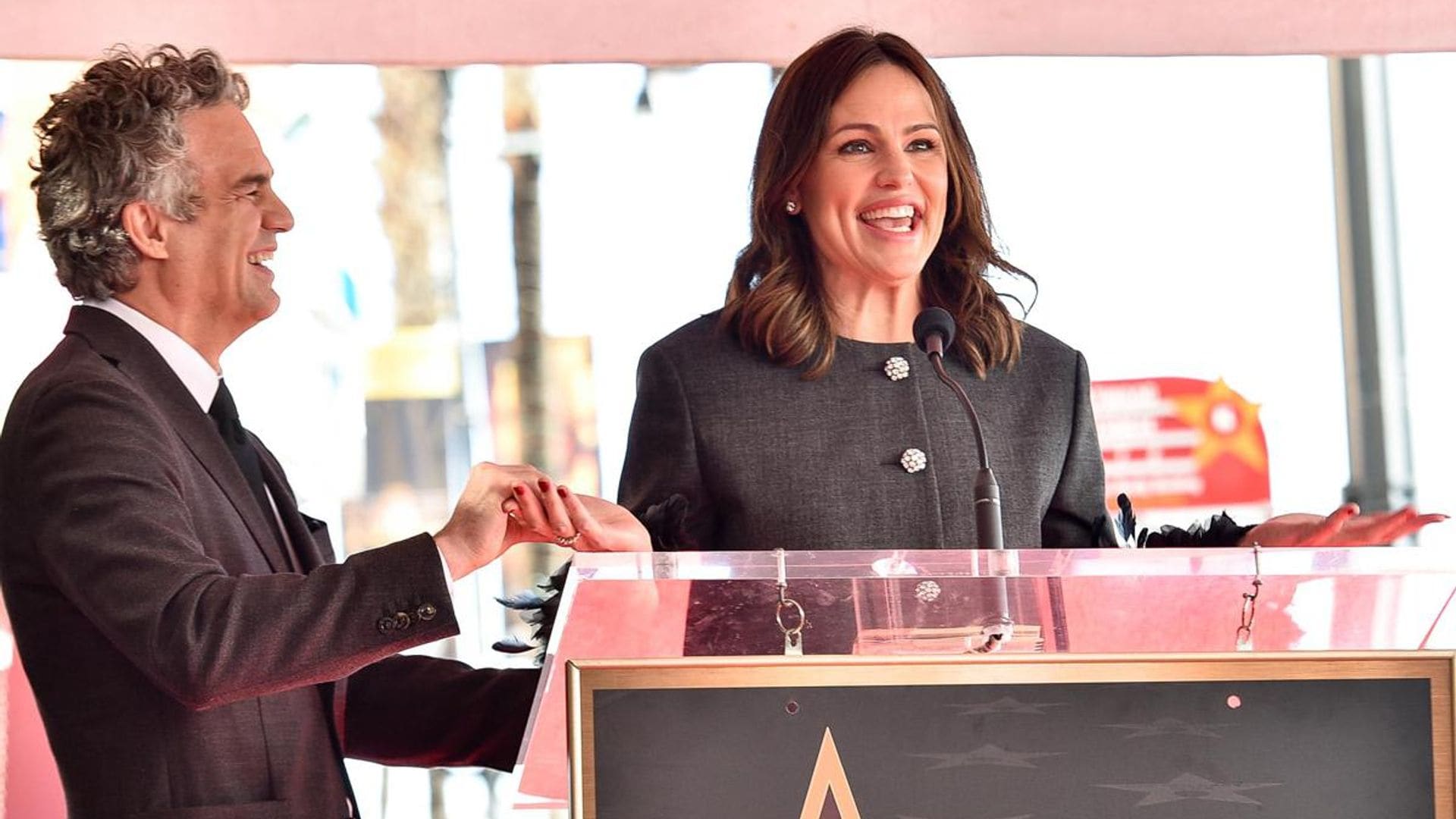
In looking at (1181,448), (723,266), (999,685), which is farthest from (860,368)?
(1181,448)

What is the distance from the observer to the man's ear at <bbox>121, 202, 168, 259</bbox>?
243 centimetres

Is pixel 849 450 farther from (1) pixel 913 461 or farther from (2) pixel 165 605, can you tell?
(2) pixel 165 605

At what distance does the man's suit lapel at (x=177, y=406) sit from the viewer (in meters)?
2.26

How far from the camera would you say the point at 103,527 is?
80.2 inches

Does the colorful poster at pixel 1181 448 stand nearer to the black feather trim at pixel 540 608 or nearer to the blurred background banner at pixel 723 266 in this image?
the blurred background banner at pixel 723 266

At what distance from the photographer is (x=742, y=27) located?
3105mm

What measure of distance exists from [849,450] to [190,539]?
3.17ft

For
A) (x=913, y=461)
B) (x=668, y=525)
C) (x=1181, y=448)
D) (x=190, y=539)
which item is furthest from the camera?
(x=1181, y=448)

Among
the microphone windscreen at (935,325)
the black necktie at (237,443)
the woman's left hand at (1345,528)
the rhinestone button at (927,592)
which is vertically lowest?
the rhinestone button at (927,592)

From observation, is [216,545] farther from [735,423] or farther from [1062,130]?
[1062,130]

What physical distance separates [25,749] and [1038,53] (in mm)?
2380

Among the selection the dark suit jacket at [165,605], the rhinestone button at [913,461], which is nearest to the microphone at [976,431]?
the rhinestone button at [913,461]

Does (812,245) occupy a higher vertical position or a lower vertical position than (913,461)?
higher

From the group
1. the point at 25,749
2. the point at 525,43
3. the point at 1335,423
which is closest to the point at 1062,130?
the point at 1335,423
